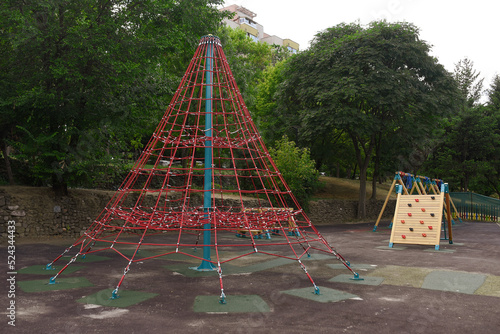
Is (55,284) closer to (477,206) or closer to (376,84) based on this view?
(376,84)

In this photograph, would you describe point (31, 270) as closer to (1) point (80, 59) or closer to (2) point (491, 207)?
(1) point (80, 59)

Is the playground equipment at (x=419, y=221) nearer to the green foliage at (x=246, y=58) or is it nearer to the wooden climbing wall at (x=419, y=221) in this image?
the wooden climbing wall at (x=419, y=221)

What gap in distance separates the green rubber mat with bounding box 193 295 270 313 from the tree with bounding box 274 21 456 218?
1604 cm

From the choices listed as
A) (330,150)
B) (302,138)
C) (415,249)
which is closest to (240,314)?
(415,249)

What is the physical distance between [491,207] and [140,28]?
941 inches

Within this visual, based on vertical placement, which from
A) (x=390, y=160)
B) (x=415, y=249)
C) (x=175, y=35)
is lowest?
(x=415, y=249)

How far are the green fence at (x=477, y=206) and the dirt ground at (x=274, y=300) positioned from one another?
19045 millimetres

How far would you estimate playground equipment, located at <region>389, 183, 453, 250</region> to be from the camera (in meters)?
11.7

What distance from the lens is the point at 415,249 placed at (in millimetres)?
11438

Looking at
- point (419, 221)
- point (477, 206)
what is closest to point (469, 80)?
point (477, 206)

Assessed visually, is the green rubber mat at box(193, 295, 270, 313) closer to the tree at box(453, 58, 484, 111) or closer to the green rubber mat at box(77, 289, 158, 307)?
the green rubber mat at box(77, 289, 158, 307)

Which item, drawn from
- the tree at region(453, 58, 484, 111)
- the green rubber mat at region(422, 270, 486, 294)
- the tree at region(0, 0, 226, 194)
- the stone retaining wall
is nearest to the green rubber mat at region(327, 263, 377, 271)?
the green rubber mat at region(422, 270, 486, 294)

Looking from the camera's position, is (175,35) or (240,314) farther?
(175,35)

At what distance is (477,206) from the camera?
2564 cm
